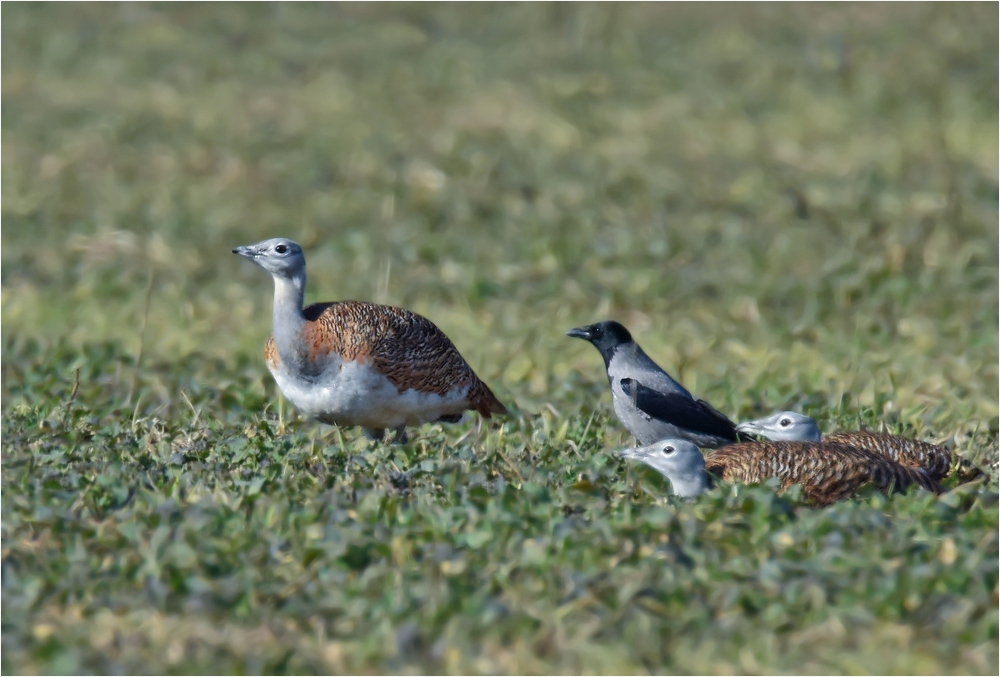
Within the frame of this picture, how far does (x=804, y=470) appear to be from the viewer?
244 inches

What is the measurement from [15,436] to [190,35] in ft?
31.9

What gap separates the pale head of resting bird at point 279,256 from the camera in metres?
7.30

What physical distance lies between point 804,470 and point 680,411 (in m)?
1.37

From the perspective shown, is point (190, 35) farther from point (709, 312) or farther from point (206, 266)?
point (709, 312)

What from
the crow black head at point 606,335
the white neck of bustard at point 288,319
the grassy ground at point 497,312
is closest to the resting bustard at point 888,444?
the grassy ground at point 497,312

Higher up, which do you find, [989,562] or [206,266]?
[989,562]

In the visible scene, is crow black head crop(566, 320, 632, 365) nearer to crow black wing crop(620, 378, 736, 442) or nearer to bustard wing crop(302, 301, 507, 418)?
crow black wing crop(620, 378, 736, 442)

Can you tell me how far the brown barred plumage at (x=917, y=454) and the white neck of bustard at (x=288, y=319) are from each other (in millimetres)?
2276

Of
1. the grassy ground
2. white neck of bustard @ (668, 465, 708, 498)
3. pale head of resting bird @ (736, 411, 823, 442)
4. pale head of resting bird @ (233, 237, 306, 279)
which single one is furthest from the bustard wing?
white neck of bustard @ (668, 465, 708, 498)

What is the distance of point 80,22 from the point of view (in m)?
16.3

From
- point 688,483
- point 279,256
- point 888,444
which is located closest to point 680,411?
point 888,444

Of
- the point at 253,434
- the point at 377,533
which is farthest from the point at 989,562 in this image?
the point at 253,434

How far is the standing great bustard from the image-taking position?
23.2 ft

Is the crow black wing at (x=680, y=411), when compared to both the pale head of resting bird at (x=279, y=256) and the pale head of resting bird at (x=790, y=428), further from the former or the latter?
the pale head of resting bird at (x=279, y=256)
